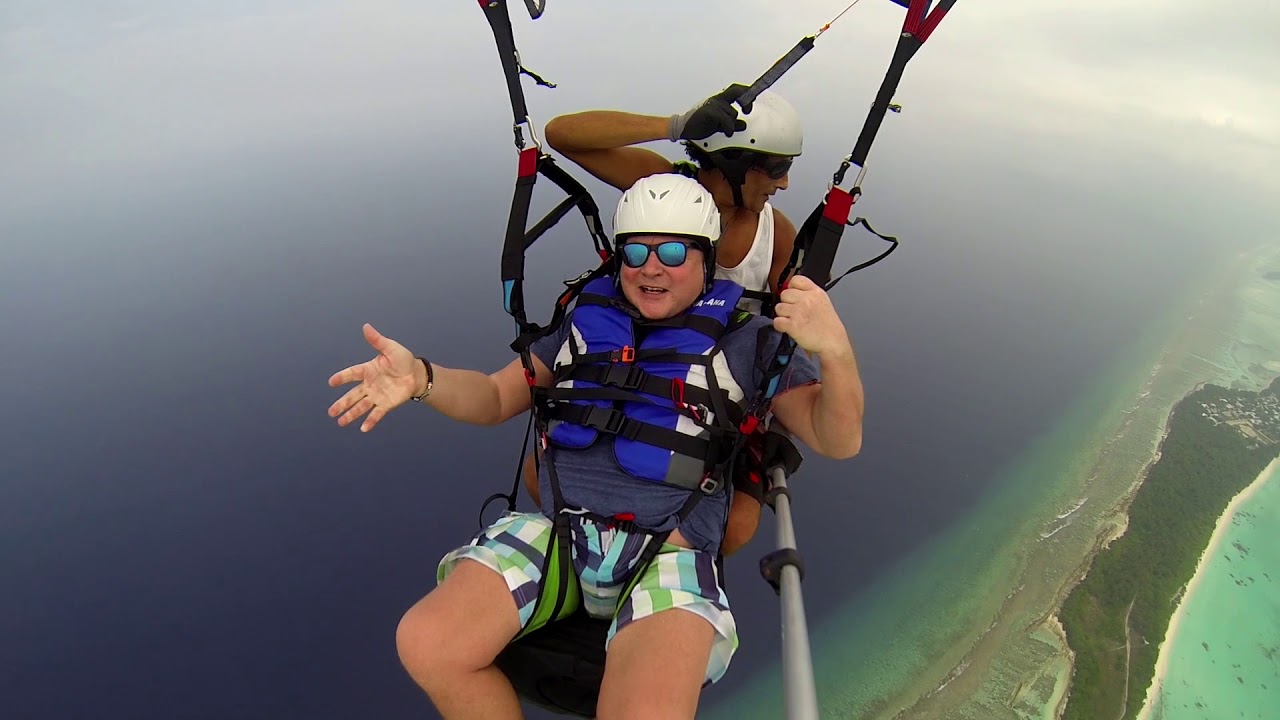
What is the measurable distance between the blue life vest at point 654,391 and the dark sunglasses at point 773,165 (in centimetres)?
74

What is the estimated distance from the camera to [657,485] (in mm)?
2189

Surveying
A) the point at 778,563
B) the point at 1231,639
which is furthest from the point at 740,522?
the point at 1231,639

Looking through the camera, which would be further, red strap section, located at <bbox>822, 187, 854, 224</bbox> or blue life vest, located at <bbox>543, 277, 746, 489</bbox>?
blue life vest, located at <bbox>543, 277, 746, 489</bbox>

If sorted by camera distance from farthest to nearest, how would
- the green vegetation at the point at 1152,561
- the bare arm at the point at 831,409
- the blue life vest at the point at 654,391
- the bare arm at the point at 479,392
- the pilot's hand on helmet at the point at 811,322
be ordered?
the green vegetation at the point at 1152,561 < the blue life vest at the point at 654,391 < the bare arm at the point at 479,392 < the bare arm at the point at 831,409 < the pilot's hand on helmet at the point at 811,322

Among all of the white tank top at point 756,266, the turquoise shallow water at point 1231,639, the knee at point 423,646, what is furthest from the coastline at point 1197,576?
the knee at point 423,646

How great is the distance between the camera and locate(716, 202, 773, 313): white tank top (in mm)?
2908

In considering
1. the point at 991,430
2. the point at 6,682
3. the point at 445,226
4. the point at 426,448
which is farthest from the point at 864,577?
the point at 445,226

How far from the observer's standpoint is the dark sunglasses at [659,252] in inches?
89.3

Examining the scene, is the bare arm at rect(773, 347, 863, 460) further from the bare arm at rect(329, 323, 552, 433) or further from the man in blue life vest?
the bare arm at rect(329, 323, 552, 433)

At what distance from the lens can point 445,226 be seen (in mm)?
86438

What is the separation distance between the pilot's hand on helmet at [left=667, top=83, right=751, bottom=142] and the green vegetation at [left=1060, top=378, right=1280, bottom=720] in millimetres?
34288

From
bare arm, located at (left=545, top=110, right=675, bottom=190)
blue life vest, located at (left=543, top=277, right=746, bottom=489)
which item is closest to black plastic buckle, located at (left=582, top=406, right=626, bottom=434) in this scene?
blue life vest, located at (left=543, top=277, right=746, bottom=489)

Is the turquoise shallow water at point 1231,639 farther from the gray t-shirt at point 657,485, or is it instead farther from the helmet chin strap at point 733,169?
the helmet chin strap at point 733,169

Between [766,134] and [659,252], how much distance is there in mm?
955
